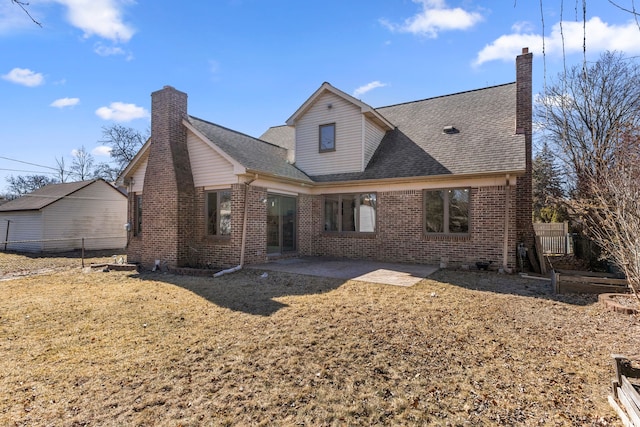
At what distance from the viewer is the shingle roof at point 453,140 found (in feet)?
34.5

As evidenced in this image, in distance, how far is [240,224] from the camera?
1065 cm

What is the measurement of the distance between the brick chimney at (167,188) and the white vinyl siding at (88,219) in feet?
35.9

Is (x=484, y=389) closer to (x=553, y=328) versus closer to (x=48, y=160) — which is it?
→ (x=553, y=328)

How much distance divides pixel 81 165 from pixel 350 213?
39156 millimetres

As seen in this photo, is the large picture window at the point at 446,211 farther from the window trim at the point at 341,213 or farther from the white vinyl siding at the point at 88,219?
the white vinyl siding at the point at 88,219

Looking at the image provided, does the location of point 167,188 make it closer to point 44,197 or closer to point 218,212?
point 218,212

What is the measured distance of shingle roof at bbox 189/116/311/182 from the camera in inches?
437

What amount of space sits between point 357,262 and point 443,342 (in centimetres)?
719

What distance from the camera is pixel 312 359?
3.96 metres

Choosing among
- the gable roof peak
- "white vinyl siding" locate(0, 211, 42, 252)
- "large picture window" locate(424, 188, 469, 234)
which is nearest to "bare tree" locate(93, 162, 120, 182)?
"white vinyl siding" locate(0, 211, 42, 252)

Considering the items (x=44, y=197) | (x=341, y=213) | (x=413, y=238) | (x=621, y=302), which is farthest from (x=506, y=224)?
(x=44, y=197)

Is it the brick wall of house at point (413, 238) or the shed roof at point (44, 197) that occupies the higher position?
the shed roof at point (44, 197)

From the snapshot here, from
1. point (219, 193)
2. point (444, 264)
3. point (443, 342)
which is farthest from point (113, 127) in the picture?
point (443, 342)

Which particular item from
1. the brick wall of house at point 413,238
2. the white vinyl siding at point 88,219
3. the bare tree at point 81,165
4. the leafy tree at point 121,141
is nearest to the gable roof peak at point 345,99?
→ the brick wall of house at point 413,238
